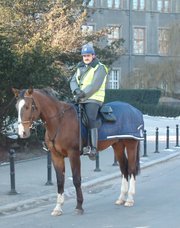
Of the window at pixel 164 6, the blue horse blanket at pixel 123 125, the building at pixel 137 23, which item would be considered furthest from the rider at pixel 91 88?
the window at pixel 164 6

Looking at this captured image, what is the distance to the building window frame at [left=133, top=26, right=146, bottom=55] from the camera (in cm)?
7175

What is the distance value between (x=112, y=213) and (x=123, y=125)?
1.74m

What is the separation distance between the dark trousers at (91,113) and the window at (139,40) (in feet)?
206

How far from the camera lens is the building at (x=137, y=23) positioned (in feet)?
229

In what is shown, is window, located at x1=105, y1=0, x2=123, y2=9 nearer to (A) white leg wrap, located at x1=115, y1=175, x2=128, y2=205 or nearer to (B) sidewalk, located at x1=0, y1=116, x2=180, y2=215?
(B) sidewalk, located at x1=0, y1=116, x2=180, y2=215

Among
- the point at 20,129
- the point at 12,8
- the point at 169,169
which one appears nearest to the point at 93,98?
the point at 20,129

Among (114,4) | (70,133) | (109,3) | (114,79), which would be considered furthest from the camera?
(114,4)

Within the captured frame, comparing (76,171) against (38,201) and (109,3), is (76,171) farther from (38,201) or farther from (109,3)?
(109,3)

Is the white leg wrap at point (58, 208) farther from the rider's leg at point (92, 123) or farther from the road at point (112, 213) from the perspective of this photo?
the rider's leg at point (92, 123)

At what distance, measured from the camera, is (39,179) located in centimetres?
1380

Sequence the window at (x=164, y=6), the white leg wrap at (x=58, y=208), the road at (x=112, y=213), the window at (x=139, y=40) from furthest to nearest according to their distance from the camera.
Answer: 1. the window at (x=164, y=6)
2. the window at (x=139, y=40)
3. the white leg wrap at (x=58, y=208)
4. the road at (x=112, y=213)

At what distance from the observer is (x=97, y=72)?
950 cm

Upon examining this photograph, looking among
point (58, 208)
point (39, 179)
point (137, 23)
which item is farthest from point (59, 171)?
point (137, 23)

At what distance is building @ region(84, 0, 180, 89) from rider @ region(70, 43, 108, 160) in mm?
→ 59440
